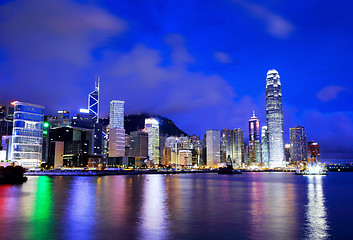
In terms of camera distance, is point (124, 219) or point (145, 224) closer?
point (145, 224)

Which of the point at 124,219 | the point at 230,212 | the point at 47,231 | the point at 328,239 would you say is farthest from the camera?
the point at 230,212

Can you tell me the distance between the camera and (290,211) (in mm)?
40969

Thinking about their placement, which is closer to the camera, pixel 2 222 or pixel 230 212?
pixel 2 222

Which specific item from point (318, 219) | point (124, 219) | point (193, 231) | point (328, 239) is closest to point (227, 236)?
point (193, 231)

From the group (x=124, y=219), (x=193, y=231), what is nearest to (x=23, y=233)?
(x=124, y=219)

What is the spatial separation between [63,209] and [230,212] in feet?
71.0

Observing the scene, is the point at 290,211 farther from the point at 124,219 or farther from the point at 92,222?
the point at 92,222

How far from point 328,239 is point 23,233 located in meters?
24.8

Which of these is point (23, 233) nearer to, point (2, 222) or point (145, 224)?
point (2, 222)

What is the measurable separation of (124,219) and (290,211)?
21.8 m

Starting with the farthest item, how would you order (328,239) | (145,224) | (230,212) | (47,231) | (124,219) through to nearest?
(230,212) < (124,219) < (145,224) < (47,231) < (328,239)

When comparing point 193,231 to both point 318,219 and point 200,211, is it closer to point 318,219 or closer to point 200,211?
point 200,211

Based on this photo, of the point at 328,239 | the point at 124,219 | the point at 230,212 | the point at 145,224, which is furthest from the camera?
the point at 230,212

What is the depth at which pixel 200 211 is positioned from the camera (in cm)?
4050
